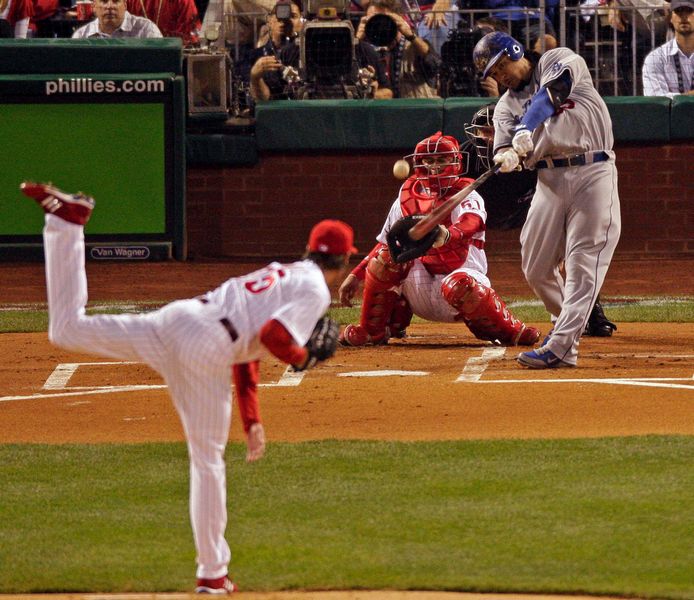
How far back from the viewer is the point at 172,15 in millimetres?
14828

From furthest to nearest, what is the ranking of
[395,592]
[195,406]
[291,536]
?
[291,536]
[395,592]
[195,406]

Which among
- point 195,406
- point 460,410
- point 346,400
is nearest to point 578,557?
point 195,406

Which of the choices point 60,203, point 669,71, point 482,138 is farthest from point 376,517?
point 669,71

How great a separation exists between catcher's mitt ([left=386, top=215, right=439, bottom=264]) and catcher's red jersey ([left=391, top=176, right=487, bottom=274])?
494mm

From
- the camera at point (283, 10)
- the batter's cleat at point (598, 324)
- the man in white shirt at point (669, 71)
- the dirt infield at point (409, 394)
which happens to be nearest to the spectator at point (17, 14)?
the camera at point (283, 10)

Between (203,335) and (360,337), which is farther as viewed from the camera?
(360,337)

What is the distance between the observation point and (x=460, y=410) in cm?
750

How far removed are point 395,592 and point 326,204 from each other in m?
9.91

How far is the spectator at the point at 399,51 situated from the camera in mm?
14156

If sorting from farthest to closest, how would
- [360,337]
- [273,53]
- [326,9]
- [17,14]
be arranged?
1. [17,14]
2. [273,53]
3. [326,9]
4. [360,337]

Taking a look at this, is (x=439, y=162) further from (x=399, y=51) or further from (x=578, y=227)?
(x=399, y=51)

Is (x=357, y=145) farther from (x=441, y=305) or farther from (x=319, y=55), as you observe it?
(x=441, y=305)

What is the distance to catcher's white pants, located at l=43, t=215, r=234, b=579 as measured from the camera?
4309mm

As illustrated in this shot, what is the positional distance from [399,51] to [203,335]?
34.6ft
